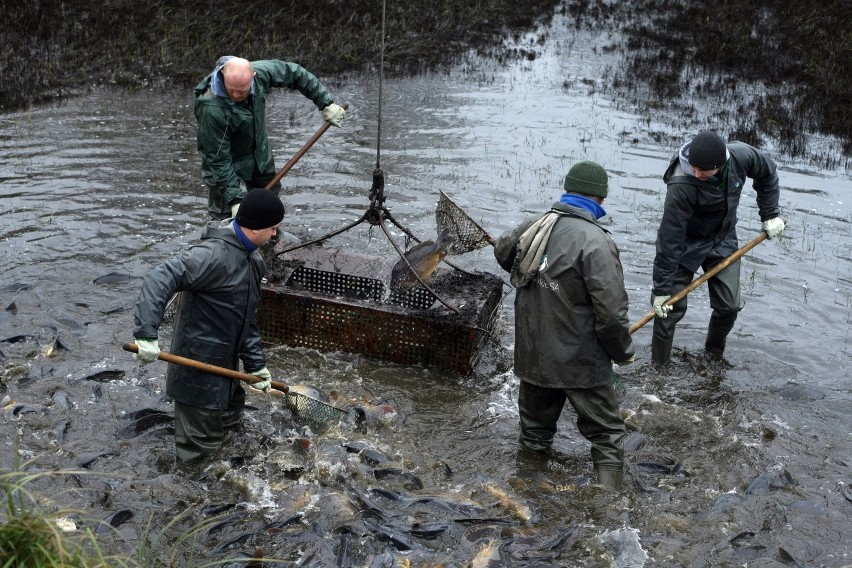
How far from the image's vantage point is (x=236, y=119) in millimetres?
7902

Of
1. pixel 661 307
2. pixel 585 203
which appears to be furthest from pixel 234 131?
pixel 661 307

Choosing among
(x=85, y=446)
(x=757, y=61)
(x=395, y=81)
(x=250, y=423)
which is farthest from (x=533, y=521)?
(x=757, y=61)

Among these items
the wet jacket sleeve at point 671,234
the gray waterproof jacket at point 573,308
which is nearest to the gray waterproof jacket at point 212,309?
the gray waterproof jacket at point 573,308

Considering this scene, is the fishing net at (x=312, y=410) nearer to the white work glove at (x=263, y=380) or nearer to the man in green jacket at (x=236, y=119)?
the white work glove at (x=263, y=380)

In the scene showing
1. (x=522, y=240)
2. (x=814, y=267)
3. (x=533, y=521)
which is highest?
(x=522, y=240)

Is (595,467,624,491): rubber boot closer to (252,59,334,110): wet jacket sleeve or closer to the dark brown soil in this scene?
(252,59,334,110): wet jacket sleeve

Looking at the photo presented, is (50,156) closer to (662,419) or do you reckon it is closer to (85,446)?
(85,446)

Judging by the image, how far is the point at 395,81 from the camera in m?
18.0

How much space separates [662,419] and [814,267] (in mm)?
4209

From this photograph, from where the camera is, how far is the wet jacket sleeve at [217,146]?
779cm

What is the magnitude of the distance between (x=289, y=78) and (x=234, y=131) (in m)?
0.80

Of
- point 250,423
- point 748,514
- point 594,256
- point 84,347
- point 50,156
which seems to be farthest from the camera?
point 50,156

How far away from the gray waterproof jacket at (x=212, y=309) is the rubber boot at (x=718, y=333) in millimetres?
4385

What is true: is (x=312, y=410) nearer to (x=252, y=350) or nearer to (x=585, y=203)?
(x=252, y=350)
